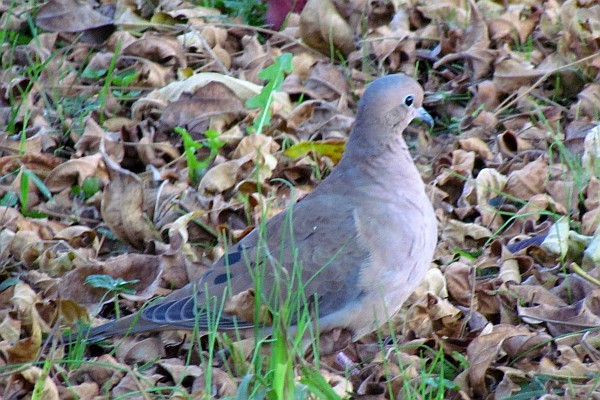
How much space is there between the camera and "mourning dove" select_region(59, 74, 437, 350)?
3.47 meters

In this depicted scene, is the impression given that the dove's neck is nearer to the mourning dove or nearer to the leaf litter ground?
the mourning dove

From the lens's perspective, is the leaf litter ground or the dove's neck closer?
the leaf litter ground

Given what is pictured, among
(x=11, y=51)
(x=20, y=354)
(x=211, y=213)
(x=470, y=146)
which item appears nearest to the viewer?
(x=20, y=354)

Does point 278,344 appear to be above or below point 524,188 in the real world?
above

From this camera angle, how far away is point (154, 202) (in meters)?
4.40

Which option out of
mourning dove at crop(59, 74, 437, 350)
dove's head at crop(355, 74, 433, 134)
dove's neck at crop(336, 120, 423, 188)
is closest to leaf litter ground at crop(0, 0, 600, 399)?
mourning dove at crop(59, 74, 437, 350)

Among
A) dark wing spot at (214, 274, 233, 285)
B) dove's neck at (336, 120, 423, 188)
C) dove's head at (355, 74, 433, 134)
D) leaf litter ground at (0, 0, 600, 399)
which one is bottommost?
leaf litter ground at (0, 0, 600, 399)

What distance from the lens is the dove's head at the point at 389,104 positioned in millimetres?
3695

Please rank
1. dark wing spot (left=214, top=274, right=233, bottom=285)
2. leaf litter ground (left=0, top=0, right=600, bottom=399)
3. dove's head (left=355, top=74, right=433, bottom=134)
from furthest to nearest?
dove's head (left=355, top=74, right=433, bottom=134) < dark wing spot (left=214, top=274, right=233, bottom=285) < leaf litter ground (left=0, top=0, right=600, bottom=399)

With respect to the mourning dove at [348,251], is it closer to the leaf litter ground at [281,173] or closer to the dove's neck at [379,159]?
the dove's neck at [379,159]

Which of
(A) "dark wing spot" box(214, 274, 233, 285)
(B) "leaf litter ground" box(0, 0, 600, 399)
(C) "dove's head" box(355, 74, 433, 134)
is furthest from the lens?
(C) "dove's head" box(355, 74, 433, 134)

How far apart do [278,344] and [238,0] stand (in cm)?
334

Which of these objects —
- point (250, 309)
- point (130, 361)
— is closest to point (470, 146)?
point (250, 309)

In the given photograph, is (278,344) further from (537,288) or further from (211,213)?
(211,213)
